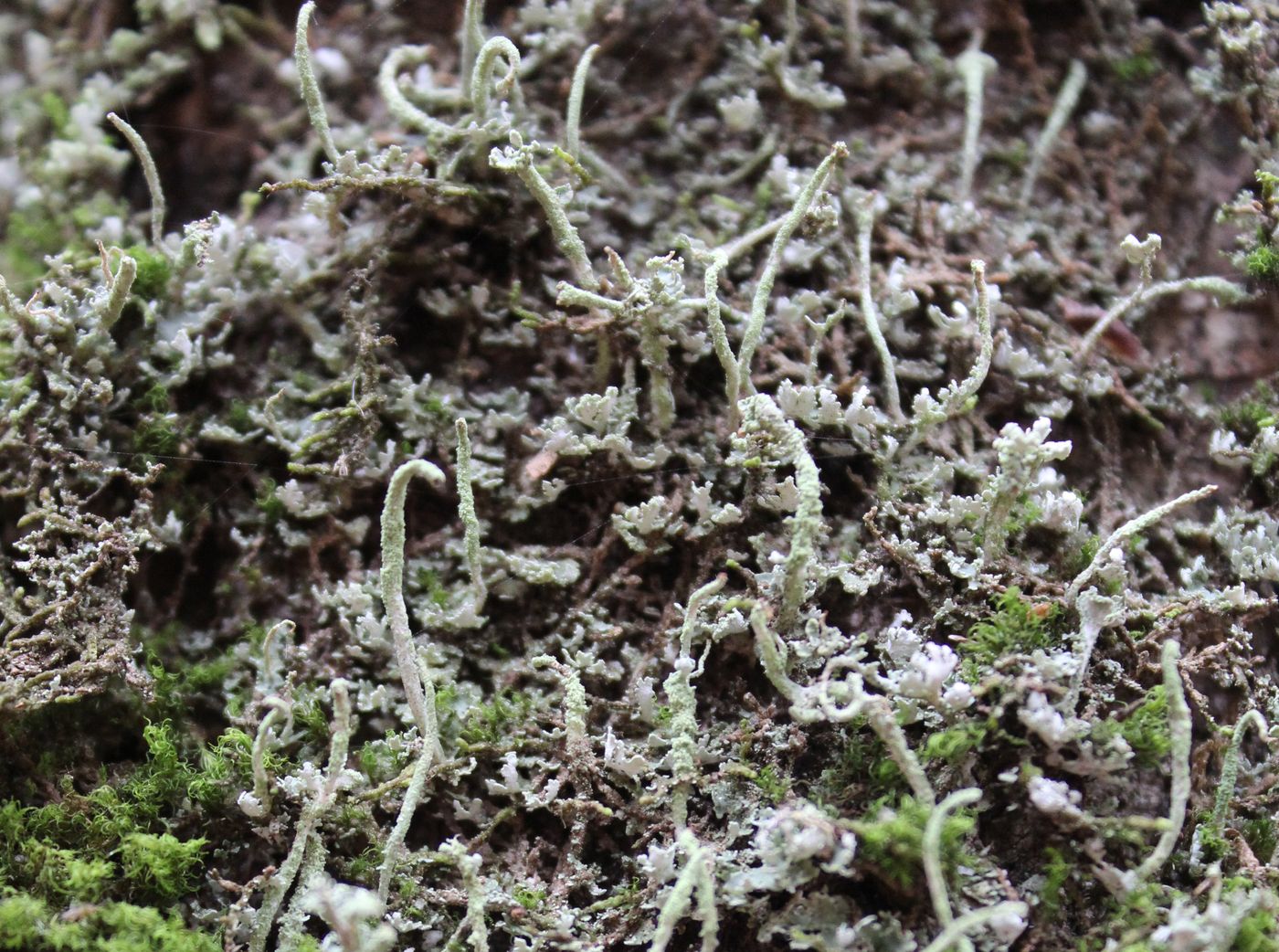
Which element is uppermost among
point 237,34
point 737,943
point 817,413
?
point 237,34

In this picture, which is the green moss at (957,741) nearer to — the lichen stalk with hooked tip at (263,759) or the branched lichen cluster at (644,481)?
the branched lichen cluster at (644,481)

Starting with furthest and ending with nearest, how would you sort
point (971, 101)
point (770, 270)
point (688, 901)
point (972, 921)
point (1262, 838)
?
1. point (971, 101)
2. point (770, 270)
3. point (1262, 838)
4. point (688, 901)
5. point (972, 921)

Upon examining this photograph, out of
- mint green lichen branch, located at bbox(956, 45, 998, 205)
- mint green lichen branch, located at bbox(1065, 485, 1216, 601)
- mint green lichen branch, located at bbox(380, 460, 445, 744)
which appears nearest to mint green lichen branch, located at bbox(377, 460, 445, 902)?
mint green lichen branch, located at bbox(380, 460, 445, 744)

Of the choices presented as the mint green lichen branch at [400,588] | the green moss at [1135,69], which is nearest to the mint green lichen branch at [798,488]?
the mint green lichen branch at [400,588]

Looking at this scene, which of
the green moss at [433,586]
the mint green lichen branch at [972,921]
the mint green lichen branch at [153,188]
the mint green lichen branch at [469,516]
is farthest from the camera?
the mint green lichen branch at [153,188]

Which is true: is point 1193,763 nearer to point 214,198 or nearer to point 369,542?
point 369,542

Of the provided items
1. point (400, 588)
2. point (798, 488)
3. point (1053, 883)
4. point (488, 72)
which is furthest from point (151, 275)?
point (1053, 883)

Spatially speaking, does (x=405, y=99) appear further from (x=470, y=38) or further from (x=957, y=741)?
(x=957, y=741)

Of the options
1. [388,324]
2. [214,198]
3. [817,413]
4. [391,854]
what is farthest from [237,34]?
[391,854]
